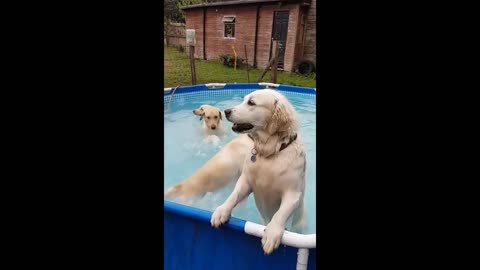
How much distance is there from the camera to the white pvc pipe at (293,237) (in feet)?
3.17

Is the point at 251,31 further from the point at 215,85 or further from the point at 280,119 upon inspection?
the point at 280,119

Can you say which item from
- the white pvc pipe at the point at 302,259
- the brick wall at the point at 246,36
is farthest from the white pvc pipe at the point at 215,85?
the white pvc pipe at the point at 302,259

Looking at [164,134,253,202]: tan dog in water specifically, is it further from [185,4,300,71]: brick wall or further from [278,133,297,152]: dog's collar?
[278,133,297,152]: dog's collar

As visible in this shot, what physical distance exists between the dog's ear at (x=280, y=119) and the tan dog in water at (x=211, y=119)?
1.42 meters

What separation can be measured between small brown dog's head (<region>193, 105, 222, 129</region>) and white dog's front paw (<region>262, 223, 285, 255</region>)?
160 cm

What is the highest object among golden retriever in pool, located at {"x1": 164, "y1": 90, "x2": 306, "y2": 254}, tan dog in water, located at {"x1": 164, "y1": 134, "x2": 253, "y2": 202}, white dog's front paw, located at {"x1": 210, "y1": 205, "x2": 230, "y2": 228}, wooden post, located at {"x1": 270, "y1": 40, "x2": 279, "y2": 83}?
wooden post, located at {"x1": 270, "y1": 40, "x2": 279, "y2": 83}

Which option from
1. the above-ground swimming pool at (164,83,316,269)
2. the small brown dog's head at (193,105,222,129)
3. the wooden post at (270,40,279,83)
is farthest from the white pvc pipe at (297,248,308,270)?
the small brown dog's head at (193,105,222,129)

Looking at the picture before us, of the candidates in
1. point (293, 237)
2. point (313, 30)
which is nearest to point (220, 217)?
point (293, 237)

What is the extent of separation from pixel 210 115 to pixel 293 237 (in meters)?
1.68

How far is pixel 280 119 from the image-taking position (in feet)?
3.90

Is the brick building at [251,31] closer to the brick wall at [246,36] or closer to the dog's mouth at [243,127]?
the brick wall at [246,36]

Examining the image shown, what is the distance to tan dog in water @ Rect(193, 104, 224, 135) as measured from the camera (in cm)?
259

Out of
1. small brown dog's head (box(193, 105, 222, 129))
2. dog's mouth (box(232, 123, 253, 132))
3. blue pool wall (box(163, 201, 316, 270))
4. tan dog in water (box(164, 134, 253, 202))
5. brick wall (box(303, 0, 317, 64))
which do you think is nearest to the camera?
brick wall (box(303, 0, 317, 64))
